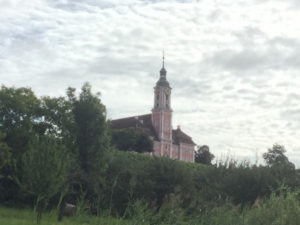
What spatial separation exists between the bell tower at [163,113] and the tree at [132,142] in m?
17.1

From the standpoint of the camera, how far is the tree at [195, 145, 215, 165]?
111 m

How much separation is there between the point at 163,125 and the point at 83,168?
63.9m

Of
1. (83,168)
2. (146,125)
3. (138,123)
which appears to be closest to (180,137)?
(146,125)

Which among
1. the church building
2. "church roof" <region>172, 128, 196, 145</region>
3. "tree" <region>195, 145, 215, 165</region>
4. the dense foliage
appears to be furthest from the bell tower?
the dense foliage

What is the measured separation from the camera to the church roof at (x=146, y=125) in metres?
103

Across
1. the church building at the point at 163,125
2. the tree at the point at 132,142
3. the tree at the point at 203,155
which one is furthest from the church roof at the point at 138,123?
the tree at the point at 203,155

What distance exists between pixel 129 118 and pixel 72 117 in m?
67.9

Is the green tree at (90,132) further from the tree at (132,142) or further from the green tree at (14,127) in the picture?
the tree at (132,142)

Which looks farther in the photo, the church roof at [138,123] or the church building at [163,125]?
the church roof at [138,123]

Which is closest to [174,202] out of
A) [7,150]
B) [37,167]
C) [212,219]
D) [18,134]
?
[212,219]

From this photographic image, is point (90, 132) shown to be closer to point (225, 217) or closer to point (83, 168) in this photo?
point (83, 168)

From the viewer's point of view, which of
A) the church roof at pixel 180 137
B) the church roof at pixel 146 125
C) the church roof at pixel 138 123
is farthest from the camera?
the church roof at pixel 180 137

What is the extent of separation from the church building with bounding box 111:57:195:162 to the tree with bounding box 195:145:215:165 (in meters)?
3.34

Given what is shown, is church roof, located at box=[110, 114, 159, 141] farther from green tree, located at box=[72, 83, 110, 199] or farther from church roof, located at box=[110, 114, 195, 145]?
green tree, located at box=[72, 83, 110, 199]
